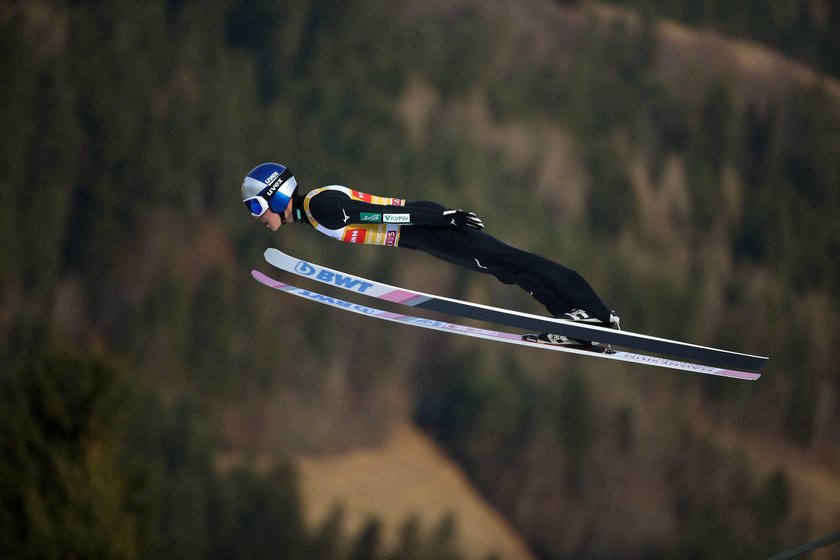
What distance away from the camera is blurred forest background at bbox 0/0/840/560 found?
5541 centimetres

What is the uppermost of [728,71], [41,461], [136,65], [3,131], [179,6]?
[728,71]

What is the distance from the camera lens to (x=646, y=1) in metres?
73.4

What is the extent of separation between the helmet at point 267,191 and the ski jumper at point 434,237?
0.39 ft

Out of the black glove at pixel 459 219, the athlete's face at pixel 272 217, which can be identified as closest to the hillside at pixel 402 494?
the athlete's face at pixel 272 217

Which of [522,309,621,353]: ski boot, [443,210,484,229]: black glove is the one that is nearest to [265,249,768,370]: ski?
[522,309,621,353]: ski boot

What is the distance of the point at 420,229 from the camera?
9.56m

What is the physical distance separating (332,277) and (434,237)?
1.02 m

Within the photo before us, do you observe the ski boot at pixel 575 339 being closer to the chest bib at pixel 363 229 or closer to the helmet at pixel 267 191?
the chest bib at pixel 363 229

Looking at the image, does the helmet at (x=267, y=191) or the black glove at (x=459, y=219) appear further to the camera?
the helmet at (x=267, y=191)

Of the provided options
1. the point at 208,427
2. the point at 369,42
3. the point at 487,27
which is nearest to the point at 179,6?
the point at 369,42

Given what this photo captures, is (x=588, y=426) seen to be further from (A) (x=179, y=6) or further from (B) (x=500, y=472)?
(A) (x=179, y=6)

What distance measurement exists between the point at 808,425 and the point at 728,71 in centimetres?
2398

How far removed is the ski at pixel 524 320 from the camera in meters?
9.51

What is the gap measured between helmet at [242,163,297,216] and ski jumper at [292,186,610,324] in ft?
0.39
